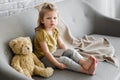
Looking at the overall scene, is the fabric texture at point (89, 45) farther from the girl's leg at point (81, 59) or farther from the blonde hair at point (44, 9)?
the blonde hair at point (44, 9)

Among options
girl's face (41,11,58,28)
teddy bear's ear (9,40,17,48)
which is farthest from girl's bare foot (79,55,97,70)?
teddy bear's ear (9,40,17,48)

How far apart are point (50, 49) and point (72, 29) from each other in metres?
0.56

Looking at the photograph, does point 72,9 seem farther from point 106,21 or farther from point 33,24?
point 33,24

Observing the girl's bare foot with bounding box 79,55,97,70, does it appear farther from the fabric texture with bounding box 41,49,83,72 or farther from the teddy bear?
the teddy bear

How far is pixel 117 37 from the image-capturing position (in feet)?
8.01

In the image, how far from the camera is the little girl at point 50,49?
66.5 inches

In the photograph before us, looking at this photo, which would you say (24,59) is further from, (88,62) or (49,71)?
(88,62)

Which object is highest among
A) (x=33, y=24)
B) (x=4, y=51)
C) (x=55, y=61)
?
(x=33, y=24)

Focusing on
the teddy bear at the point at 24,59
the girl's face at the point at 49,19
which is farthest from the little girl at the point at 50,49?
the teddy bear at the point at 24,59

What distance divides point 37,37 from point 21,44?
0.69 feet

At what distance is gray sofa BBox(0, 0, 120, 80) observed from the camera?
1.58 metres

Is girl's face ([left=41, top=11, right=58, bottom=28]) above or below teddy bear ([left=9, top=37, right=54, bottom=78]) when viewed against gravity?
above

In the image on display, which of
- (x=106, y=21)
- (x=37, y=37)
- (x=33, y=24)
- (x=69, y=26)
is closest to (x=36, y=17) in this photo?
(x=33, y=24)

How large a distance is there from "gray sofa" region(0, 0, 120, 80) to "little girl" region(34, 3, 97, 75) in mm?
56
